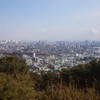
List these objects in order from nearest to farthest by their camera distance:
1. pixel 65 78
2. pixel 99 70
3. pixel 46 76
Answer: pixel 99 70 → pixel 65 78 → pixel 46 76

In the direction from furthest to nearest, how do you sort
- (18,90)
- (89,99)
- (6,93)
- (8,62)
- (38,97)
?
1. (8,62)
2. (38,97)
3. (18,90)
4. (6,93)
5. (89,99)

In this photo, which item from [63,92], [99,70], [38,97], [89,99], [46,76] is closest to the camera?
[89,99]

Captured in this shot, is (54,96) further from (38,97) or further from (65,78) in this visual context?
(65,78)

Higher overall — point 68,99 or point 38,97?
point 68,99

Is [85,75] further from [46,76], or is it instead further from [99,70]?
[46,76]

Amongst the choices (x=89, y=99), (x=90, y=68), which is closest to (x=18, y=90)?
(x=89, y=99)

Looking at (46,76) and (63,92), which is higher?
(63,92)

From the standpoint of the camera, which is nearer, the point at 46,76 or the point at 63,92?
the point at 63,92

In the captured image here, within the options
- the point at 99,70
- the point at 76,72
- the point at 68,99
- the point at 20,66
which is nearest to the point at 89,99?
the point at 68,99

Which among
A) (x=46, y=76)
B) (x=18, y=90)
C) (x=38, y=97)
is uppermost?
(x=18, y=90)
